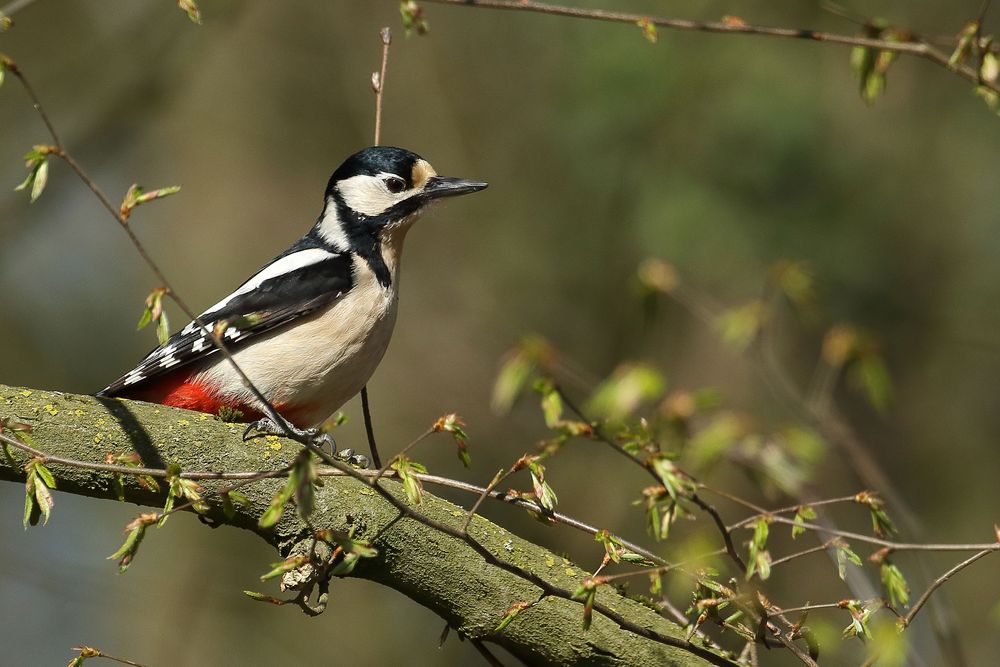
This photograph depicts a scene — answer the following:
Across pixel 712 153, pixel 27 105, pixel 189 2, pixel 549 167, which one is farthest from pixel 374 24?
pixel 189 2

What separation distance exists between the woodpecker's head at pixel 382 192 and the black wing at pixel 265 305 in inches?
9.7

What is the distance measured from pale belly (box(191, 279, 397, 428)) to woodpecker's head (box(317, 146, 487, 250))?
1.74 ft

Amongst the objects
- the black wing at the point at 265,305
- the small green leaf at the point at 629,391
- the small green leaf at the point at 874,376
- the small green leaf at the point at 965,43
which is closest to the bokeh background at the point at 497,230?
the black wing at the point at 265,305

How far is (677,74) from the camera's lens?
22.2 ft

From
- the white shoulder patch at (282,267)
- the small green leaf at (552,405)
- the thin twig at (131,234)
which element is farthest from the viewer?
the white shoulder patch at (282,267)

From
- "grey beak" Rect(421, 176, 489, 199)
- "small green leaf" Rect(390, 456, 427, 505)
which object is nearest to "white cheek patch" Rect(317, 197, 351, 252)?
"grey beak" Rect(421, 176, 489, 199)

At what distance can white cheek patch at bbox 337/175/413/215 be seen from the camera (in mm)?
4500

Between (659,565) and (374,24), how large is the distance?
695cm

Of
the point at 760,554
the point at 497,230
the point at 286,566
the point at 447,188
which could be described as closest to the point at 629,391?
the point at 760,554

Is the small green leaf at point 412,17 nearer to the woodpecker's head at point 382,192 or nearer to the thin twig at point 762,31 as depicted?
the thin twig at point 762,31

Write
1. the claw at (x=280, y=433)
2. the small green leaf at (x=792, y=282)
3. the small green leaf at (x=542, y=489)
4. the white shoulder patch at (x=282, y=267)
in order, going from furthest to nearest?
the white shoulder patch at (x=282, y=267) < the small green leaf at (x=792, y=282) < the claw at (x=280, y=433) < the small green leaf at (x=542, y=489)

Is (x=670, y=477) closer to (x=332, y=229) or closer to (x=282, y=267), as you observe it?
(x=282, y=267)

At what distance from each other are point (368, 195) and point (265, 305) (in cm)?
77

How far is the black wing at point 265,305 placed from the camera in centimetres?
390
